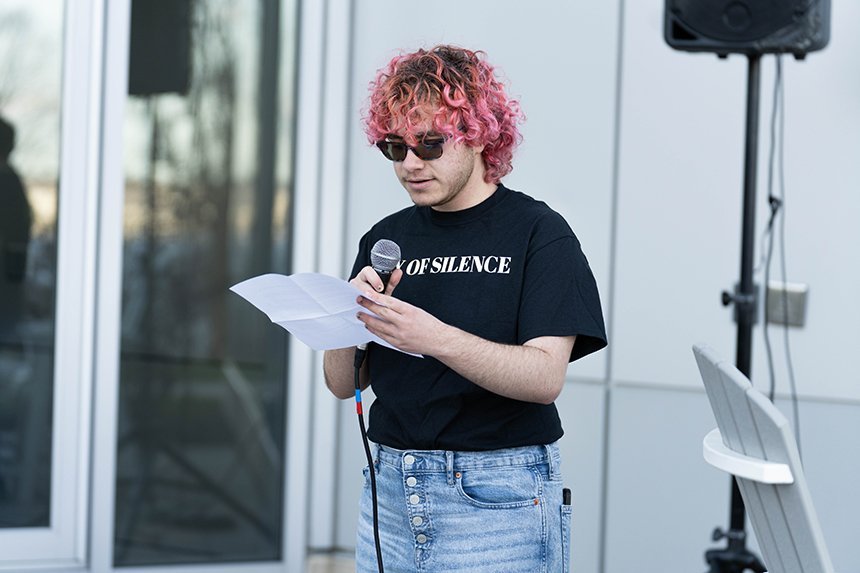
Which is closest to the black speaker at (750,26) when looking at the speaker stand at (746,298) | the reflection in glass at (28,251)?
the speaker stand at (746,298)

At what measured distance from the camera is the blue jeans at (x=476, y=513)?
6.03 ft

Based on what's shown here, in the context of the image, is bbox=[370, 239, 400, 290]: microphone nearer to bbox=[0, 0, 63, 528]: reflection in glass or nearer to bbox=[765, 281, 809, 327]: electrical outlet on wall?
bbox=[765, 281, 809, 327]: electrical outlet on wall

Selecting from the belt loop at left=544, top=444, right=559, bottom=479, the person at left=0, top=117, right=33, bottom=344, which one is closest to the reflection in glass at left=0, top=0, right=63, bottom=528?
the person at left=0, top=117, right=33, bottom=344

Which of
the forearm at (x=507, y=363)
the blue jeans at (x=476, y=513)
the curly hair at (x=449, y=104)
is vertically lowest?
the blue jeans at (x=476, y=513)

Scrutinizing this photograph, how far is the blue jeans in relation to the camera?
1.84 meters

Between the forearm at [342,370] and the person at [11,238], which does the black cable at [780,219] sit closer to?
→ the forearm at [342,370]

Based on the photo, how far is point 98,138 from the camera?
395cm

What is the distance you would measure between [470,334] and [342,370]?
375 millimetres

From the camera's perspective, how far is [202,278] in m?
4.11

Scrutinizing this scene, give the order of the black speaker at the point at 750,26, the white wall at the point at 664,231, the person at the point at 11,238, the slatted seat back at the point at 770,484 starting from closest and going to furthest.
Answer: the slatted seat back at the point at 770,484 < the black speaker at the point at 750,26 < the white wall at the point at 664,231 < the person at the point at 11,238

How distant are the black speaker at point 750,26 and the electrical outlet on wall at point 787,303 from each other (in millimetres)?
792

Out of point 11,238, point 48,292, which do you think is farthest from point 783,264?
point 11,238

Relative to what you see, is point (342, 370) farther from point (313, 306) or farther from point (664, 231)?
point (664, 231)

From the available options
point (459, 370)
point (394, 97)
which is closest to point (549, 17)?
point (394, 97)
